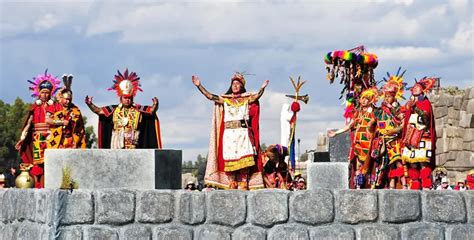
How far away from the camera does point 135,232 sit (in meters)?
13.1

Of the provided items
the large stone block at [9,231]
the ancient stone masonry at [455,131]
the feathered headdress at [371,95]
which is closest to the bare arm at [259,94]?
the feathered headdress at [371,95]

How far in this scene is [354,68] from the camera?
20.8 meters

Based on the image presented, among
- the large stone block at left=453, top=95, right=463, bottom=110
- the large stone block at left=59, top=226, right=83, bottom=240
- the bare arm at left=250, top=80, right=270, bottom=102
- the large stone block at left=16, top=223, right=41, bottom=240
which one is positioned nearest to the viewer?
the large stone block at left=59, top=226, right=83, bottom=240

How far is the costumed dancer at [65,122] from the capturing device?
18766 mm

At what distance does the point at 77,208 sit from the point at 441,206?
12.4 ft

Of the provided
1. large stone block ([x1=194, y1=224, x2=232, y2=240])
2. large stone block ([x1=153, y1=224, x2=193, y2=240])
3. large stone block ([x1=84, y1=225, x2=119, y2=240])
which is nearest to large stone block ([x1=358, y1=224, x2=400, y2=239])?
large stone block ([x1=194, y1=224, x2=232, y2=240])

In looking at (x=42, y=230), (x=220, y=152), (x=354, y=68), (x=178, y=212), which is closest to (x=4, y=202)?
(x=42, y=230)

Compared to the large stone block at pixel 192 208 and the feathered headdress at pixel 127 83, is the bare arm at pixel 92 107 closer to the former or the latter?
the feathered headdress at pixel 127 83

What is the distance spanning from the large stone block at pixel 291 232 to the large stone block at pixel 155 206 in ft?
3.64

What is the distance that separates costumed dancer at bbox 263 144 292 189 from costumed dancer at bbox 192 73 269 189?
127 cm

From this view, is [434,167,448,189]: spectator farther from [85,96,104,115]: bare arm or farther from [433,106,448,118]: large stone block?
[85,96,104,115]: bare arm

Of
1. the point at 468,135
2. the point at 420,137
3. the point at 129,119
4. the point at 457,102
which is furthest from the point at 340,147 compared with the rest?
the point at 457,102

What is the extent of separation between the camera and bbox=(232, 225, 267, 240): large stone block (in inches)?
512

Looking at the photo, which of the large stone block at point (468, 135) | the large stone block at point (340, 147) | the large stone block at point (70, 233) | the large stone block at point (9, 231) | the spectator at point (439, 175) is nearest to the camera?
the large stone block at point (70, 233)
